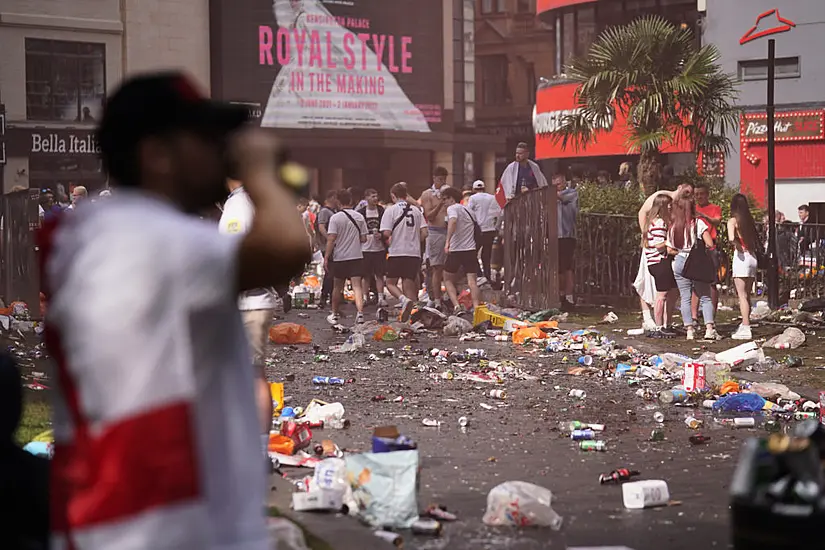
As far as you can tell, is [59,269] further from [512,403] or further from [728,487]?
[512,403]

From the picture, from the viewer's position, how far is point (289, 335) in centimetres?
1562

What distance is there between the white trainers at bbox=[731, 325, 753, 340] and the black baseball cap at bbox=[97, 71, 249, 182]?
516 inches

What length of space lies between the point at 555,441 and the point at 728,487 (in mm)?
1767

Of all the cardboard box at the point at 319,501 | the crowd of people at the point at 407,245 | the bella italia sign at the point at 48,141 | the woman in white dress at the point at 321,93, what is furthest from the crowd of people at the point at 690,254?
the woman in white dress at the point at 321,93

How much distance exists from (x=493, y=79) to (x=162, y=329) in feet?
212

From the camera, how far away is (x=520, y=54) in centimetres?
6562

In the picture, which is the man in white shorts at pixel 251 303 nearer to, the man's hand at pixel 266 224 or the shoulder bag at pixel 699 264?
the man's hand at pixel 266 224

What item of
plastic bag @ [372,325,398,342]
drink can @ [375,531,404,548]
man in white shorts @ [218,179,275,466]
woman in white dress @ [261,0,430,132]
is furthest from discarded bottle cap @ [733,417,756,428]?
woman in white dress @ [261,0,430,132]

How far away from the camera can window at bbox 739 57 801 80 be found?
117 feet

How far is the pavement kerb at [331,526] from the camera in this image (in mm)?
6168

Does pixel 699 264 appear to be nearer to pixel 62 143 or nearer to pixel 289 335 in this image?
pixel 289 335

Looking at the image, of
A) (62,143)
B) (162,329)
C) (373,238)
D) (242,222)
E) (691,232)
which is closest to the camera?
(162,329)

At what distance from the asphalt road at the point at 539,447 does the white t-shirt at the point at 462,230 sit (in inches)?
165

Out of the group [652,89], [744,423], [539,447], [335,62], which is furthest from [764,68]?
[539,447]
